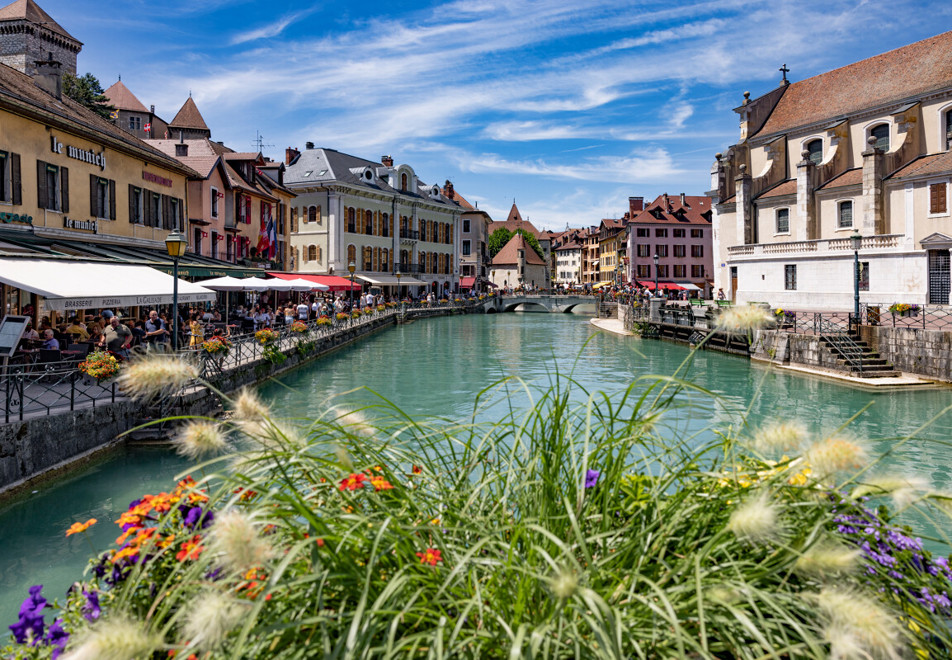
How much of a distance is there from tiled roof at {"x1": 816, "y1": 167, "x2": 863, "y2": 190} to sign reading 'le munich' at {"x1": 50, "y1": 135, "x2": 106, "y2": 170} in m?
35.0

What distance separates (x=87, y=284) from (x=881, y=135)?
41.3 metres

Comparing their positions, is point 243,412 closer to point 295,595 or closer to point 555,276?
point 295,595

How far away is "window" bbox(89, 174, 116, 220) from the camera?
68.0 feet

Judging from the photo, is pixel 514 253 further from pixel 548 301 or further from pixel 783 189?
pixel 783 189

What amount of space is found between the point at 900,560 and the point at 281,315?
27.7m

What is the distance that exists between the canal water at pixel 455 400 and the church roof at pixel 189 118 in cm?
2662

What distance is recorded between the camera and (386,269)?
198 ft

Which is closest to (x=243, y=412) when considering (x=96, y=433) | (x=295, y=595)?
(x=295, y=595)

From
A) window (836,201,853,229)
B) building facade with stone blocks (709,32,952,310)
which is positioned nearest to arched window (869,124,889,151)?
building facade with stone blocks (709,32,952,310)

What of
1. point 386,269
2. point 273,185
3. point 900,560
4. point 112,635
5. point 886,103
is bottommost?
point 900,560

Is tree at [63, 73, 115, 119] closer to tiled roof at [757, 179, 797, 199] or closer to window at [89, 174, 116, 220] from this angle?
window at [89, 174, 116, 220]

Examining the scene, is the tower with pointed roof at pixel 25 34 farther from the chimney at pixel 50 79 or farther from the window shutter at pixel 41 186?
the window shutter at pixel 41 186

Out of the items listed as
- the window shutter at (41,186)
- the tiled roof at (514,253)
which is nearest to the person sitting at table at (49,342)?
the window shutter at (41,186)

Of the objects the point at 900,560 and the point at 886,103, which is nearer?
the point at 900,560
